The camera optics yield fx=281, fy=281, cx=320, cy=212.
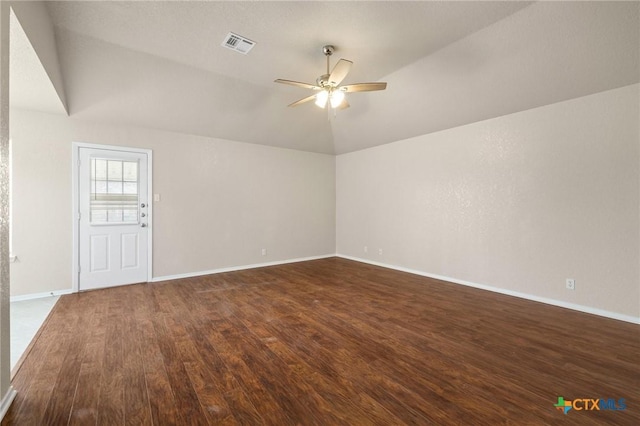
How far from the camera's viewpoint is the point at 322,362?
230cm

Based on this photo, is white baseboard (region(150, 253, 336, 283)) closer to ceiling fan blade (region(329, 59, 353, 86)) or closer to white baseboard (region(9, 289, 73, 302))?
white baseboard (region(9, 289, 73, 302))

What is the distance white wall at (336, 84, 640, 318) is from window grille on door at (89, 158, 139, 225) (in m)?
4.72

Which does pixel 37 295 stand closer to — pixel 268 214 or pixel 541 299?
pixel 268 214

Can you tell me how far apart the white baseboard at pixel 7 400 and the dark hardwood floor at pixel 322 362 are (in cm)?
3

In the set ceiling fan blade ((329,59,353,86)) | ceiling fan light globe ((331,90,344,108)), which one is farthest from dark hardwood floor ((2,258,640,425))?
ceiling fan blade ((329,59,353,86))

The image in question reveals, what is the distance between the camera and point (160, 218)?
485 cm

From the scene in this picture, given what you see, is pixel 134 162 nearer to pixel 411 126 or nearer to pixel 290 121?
pixel 290 121

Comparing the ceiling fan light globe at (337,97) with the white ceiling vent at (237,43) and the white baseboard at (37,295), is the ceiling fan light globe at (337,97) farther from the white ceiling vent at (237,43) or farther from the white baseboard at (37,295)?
the white baseboard at (37,295)

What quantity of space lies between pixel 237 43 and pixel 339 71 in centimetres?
126

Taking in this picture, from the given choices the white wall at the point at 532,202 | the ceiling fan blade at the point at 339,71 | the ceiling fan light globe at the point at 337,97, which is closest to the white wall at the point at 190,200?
the white wall at the point at 532,202

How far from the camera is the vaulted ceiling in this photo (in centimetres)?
268

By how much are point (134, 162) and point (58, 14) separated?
231 cm

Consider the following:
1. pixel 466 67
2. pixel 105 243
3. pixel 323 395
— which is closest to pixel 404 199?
pixel 466 67

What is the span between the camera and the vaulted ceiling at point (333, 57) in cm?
268
